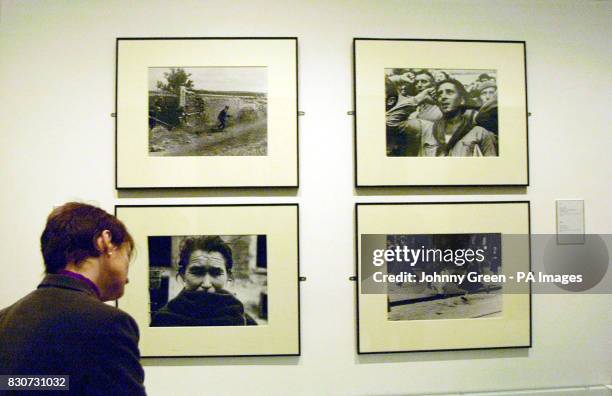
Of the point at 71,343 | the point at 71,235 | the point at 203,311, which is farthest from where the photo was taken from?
the point at 203,311

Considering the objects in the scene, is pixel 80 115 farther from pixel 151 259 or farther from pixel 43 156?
pixel 151 259

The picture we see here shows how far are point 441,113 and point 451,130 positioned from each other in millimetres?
78

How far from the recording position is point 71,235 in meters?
0.94

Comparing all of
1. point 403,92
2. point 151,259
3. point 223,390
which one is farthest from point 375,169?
point 223,390

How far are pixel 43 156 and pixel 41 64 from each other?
1.17 feet

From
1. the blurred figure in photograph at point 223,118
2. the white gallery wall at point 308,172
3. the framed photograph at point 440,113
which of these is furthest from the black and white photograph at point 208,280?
the framed photograph at point 440,113

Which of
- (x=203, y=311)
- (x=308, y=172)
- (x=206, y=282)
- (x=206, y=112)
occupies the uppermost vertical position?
(x=206, y=112)

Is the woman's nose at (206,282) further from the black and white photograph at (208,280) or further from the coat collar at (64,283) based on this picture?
the coat collar at (64,283)

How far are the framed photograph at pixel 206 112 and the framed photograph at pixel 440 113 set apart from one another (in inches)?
11.8

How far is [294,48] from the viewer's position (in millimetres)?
1624

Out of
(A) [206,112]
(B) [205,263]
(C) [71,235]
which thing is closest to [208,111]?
(A) [206,112]

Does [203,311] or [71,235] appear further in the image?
[203,311]

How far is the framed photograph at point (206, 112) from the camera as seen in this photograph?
1.59m

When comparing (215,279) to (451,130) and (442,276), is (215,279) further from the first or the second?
(451,130)
